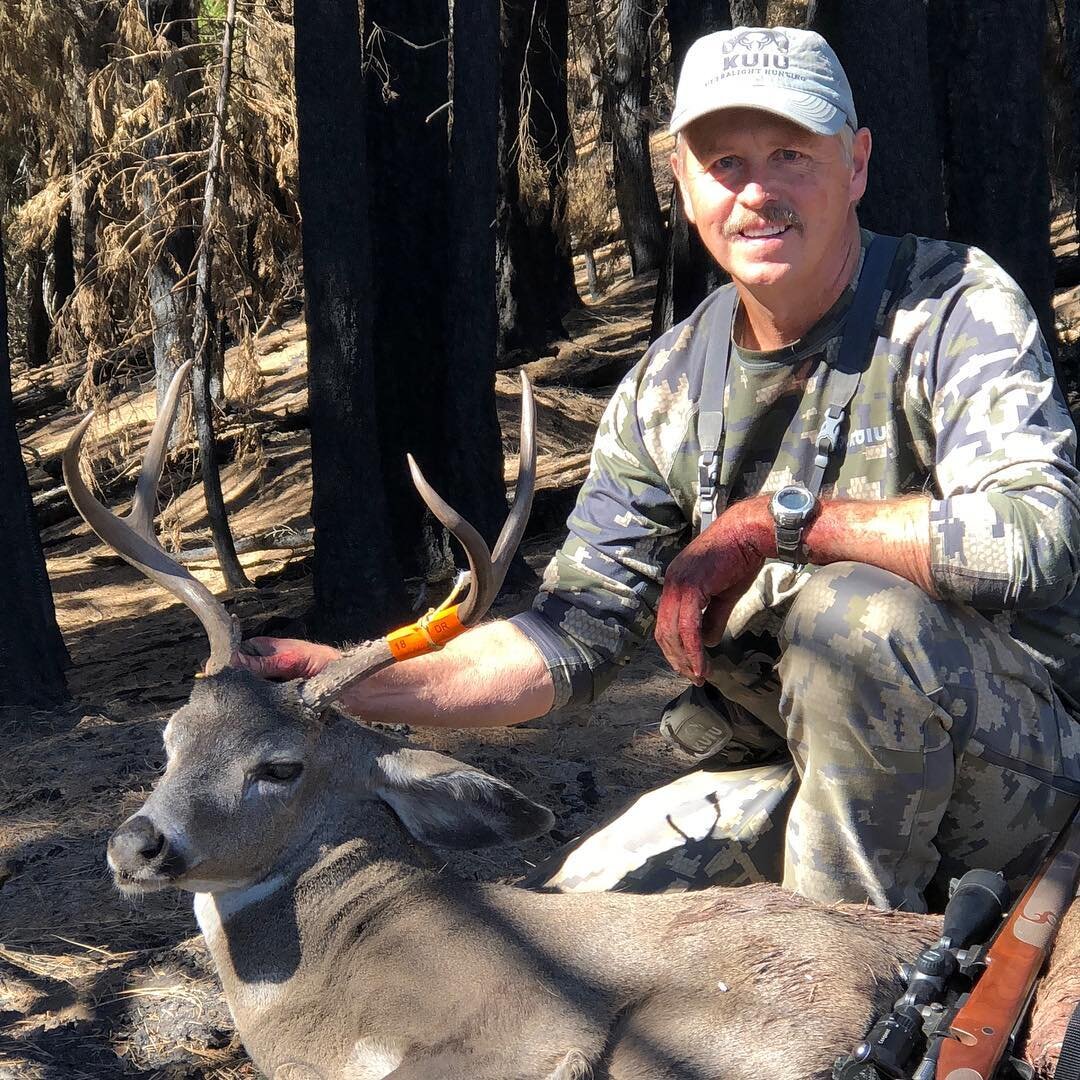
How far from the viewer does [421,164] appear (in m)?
9.05

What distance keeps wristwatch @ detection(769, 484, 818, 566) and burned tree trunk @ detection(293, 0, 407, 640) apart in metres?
4.91

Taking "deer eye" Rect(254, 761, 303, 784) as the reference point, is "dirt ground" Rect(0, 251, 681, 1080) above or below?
below

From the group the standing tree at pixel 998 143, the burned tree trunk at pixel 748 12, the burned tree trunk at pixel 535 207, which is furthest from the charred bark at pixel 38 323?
the standing tree at pixel 998 143

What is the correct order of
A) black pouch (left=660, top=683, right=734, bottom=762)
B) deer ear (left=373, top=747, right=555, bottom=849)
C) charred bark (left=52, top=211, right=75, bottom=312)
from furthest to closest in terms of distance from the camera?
charred bark (left=52, top=211, right=75, bottom=312) → black pouch (left=660, top=683, right=734, bottom=762) → deer ear (left=373, top=747, right=555, bottom=849)

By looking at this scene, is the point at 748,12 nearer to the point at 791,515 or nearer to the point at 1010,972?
the point at 791,515

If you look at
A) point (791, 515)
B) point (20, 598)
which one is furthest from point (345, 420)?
point (791, 515)

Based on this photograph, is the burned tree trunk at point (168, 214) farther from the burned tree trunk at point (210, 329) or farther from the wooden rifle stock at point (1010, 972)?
the wooden rifle stock at point (1010, 972)

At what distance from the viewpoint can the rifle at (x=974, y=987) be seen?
281 centimetres

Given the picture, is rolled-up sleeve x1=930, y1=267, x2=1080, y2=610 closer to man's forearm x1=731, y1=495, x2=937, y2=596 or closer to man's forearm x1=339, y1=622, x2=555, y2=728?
man's forearm x1=731, y1=495, x2=937, y2=596

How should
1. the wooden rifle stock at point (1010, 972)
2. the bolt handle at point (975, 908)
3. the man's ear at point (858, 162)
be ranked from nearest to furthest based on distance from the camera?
the wooden rifle stock at point (1010, 972) < the bolt handle at point (975, 908) < the man's ear at point (858, 162)

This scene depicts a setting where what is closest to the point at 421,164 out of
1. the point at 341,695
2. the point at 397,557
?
the point at 397,557

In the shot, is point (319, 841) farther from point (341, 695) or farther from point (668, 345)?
point (668, 345)

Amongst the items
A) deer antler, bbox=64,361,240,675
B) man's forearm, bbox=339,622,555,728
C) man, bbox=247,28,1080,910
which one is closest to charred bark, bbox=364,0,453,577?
man, bbox=247,28,1080,910

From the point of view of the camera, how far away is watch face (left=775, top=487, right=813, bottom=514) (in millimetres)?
3533
